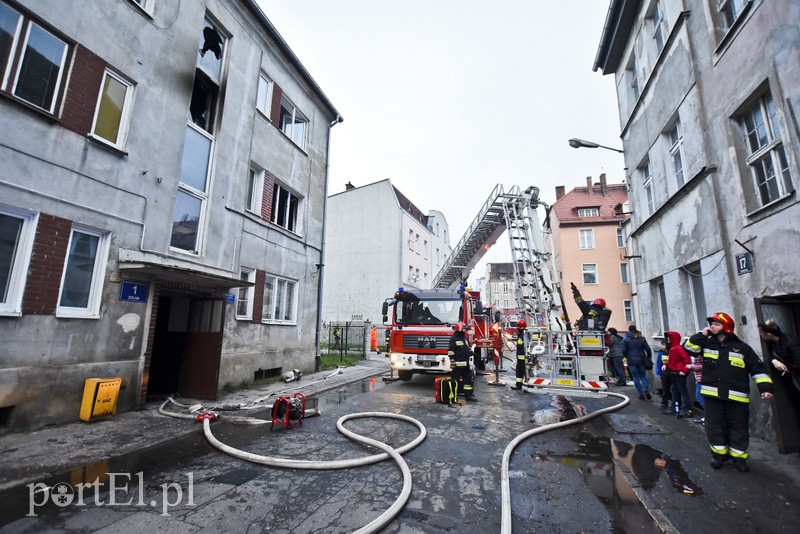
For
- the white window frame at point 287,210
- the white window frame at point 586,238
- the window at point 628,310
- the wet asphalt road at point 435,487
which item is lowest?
the wet asphalt road at point 435,487

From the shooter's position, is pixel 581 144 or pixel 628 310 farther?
pixel 628 310

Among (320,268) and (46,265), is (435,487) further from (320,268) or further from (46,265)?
(320,268)

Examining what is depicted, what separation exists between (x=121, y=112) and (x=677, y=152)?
12.2 m

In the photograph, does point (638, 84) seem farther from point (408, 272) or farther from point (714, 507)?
point (408, 272)

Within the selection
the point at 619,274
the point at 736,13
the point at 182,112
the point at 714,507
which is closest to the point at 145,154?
the point at 182,112

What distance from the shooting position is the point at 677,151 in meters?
8.65

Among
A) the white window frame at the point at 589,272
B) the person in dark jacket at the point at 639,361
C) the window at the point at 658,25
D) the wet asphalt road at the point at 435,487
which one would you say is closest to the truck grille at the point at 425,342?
the wet asphalt road at the point at 435,487

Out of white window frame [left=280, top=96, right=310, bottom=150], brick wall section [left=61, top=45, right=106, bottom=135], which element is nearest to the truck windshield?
white window frame [left=280, top=96, right=310, bottom=150]

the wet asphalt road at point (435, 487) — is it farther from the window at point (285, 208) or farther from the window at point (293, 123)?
the window at point (293, 123)

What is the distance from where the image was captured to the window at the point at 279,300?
35.1 feet

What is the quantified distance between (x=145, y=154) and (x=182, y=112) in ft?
4.93

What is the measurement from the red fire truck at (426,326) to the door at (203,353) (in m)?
4.44

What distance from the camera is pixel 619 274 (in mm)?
26672

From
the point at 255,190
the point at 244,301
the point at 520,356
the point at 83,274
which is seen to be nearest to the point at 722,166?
the point at 520,356
